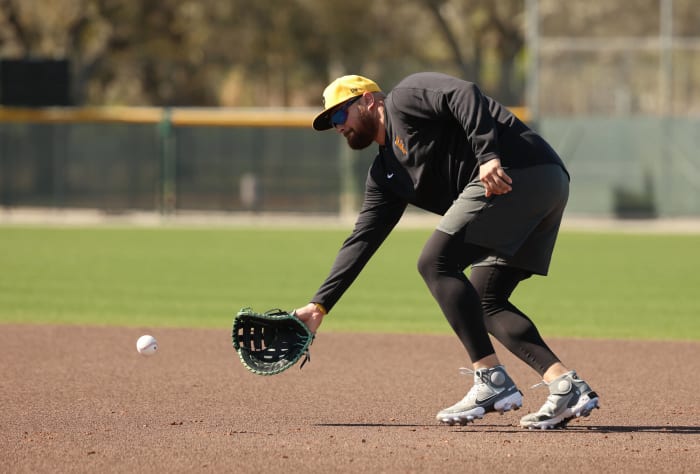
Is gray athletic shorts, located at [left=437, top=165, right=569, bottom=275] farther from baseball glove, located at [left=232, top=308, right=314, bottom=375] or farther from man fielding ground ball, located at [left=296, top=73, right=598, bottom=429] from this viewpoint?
baseball glove, located at [left=232, top=308, right=314, bottom=375]

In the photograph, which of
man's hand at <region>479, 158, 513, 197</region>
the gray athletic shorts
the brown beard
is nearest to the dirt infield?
the gray athletic shorts

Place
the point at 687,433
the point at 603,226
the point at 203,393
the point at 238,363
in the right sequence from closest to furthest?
the point at 687,433, the point at 203,393, the point at 238,363, the point at 603,226

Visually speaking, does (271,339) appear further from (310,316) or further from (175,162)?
(175,162)

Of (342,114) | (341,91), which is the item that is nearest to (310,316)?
(342,114)

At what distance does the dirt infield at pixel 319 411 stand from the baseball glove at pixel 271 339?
30 centimetres

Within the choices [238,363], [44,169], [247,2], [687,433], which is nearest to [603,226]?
[44,169]

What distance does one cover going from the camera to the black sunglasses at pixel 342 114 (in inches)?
227

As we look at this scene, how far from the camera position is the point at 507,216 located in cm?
559

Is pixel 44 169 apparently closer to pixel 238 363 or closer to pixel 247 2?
pixel 247 2

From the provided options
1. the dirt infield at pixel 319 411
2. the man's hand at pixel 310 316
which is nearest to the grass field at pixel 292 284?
the dirt infield at pixel 319 411

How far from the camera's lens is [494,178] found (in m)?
5.33

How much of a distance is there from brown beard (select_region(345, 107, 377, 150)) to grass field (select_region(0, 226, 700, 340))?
4.87 meters

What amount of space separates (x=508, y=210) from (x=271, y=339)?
141 centimetres

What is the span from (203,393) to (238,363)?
4.28 feet
